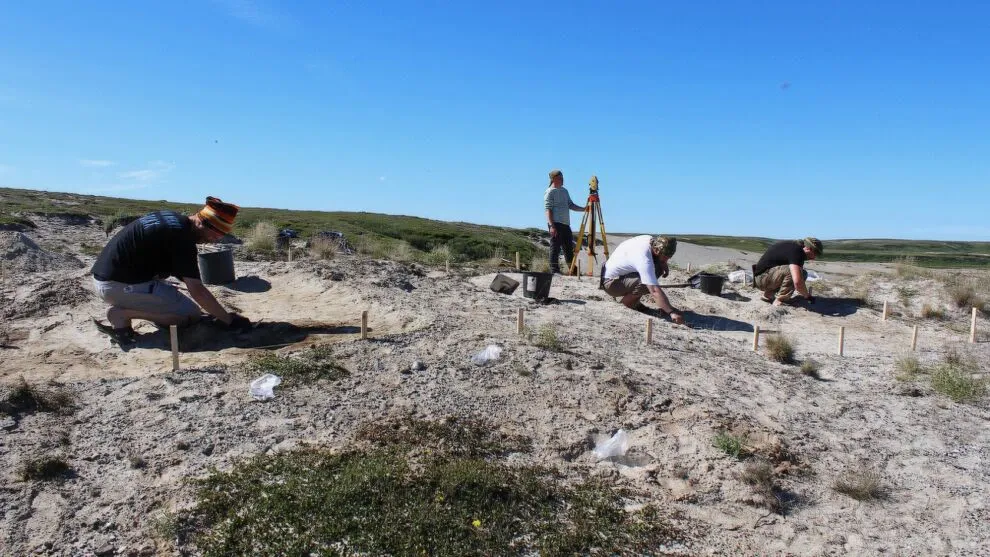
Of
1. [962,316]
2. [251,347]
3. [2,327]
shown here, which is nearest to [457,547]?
[251,347]

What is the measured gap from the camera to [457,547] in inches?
133

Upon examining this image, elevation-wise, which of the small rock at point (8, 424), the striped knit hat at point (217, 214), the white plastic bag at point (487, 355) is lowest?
the small rock at point (8, 424)

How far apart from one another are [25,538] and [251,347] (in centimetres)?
325

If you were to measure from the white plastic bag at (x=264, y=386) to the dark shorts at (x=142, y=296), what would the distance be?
1941 millimetres

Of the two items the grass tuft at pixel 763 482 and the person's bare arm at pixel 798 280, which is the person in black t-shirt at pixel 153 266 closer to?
the grass tuft at pixel 763 482

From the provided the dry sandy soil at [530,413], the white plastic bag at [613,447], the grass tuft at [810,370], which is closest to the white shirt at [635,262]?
the dry sandy soil at [530,413]

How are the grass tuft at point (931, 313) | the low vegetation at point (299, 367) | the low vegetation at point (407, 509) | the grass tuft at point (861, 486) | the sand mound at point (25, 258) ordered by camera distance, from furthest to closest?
the grass tuft at point (931, 313), the sand mound at point (25, 258), the low vegetation at point (299, 367), the grass tuft at point (861, 486), the low vegetation at point (407, 509)

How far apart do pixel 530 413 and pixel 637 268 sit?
4150 mm

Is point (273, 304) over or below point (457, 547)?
over

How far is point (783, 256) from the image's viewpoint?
1057 centimetres

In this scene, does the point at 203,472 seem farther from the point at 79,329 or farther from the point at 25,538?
the point at 79,329

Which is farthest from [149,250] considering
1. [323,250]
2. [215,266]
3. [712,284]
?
[712,284]

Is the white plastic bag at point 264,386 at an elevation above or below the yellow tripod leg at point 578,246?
below

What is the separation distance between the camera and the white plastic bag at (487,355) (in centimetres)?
591
